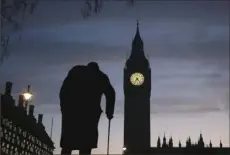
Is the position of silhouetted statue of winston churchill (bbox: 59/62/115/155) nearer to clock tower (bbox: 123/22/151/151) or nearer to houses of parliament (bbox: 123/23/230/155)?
houses of parliament (bbox: 123/23/230/155)

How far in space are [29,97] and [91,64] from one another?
513 centimetres

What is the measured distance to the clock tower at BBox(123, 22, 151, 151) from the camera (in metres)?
63.2

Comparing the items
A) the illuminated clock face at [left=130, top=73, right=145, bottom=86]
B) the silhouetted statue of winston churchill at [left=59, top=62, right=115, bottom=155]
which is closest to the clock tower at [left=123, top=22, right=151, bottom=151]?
the illuminated clock face at [left=130, top=73, right=145, bottom=86]

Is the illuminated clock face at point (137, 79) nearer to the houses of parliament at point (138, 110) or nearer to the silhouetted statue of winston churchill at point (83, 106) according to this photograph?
the houses of parliament at point (138, 110)

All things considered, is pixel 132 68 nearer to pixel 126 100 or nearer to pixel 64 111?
pixel 126 100

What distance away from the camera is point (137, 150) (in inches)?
2394

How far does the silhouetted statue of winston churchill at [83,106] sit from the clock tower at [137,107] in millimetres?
57181

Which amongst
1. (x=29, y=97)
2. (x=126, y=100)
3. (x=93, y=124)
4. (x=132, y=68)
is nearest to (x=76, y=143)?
(x=93, y=124)

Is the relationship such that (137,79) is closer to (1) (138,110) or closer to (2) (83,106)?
(1) (138,110)

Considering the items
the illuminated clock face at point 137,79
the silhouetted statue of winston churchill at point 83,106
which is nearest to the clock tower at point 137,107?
the illuminated clock face at point 137,79

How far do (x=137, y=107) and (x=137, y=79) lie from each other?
5655 mm

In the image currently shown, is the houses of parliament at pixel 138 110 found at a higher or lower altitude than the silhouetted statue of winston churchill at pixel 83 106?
higher

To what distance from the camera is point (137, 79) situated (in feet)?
226

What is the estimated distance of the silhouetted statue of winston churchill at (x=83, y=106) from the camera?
16.0ft
